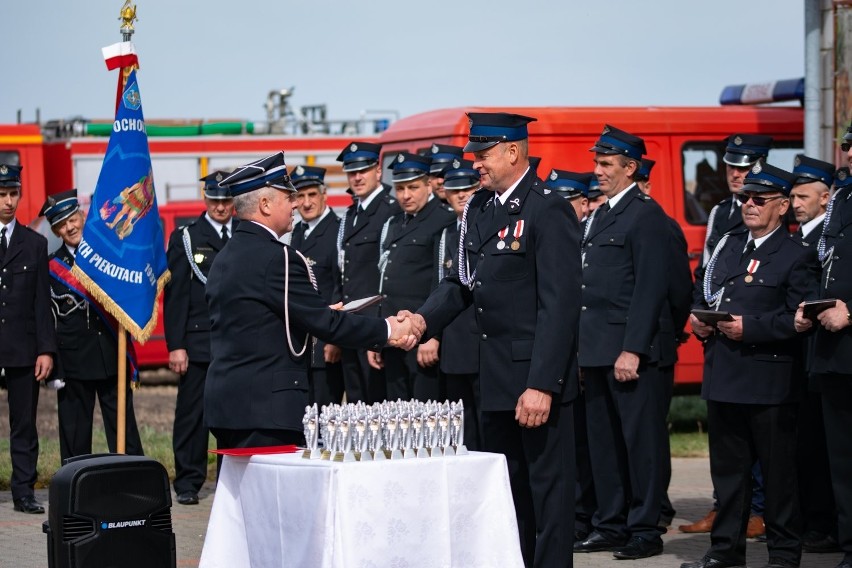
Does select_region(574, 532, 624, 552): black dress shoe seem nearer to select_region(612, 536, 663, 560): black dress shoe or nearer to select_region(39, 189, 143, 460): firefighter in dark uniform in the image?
select_region(612, 536, 663, 560): black dress shoe

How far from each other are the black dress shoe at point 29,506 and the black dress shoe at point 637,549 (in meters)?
3.96

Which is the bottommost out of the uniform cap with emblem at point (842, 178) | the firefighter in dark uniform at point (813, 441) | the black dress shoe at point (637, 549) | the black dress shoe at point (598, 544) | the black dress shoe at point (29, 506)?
the black dress shoe at point (29, 506)

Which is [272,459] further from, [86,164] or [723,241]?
[86,164]

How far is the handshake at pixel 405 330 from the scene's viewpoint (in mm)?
6496

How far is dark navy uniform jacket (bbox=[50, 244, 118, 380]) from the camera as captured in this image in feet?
32.4

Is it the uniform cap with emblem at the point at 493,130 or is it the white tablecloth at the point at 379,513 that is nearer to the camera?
the white tablecloth at the point at 379,513

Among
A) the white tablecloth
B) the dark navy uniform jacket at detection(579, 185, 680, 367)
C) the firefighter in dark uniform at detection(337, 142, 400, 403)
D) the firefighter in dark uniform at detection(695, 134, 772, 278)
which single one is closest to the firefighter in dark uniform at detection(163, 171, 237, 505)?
the firefighter in dark uniform at detection(337, 142, 400, 403)

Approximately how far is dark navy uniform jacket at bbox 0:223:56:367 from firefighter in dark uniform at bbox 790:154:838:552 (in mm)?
4978

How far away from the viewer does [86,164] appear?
19.5 m

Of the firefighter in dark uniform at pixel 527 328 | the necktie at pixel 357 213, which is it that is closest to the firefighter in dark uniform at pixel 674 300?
the firefighter in dark uniform at pixel 527 328

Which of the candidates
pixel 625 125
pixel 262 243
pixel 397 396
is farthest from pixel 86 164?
pixel 262 243

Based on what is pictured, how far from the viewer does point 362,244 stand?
1041cm

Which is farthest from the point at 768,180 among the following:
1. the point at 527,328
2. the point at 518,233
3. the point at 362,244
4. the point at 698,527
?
the point at 362,244

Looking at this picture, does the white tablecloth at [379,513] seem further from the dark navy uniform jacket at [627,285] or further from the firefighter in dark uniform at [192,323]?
the firefighter in dark uniform at [192,323]
